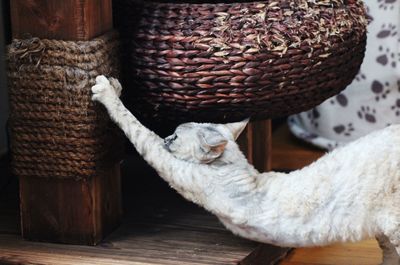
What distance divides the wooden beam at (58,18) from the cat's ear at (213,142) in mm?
233

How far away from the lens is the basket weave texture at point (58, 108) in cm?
139

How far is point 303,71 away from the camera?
1444 millimetres

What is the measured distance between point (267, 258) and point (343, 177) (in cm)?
25

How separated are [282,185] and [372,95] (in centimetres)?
74

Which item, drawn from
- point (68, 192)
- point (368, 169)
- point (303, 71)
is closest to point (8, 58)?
point (68, 192)

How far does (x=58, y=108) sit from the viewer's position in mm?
1399

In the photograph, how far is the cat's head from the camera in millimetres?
1351

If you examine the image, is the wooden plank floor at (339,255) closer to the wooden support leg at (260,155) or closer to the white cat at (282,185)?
the wooden support leg at (260,155)

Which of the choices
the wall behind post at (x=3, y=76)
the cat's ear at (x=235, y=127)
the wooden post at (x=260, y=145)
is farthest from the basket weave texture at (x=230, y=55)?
the wall behind post at (x=3, y=76)

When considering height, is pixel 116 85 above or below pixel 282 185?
above

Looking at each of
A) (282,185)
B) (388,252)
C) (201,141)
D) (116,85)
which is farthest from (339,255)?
(116,85)

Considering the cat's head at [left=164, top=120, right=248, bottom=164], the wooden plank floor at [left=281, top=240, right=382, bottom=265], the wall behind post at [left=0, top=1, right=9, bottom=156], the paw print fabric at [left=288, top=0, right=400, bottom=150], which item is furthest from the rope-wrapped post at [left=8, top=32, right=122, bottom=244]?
the paw print fabric at [left=288, top=0, right=400, bottom=150]

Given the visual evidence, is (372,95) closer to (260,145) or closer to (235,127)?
(260,145)

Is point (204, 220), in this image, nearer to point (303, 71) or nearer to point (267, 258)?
point (267, 258)
